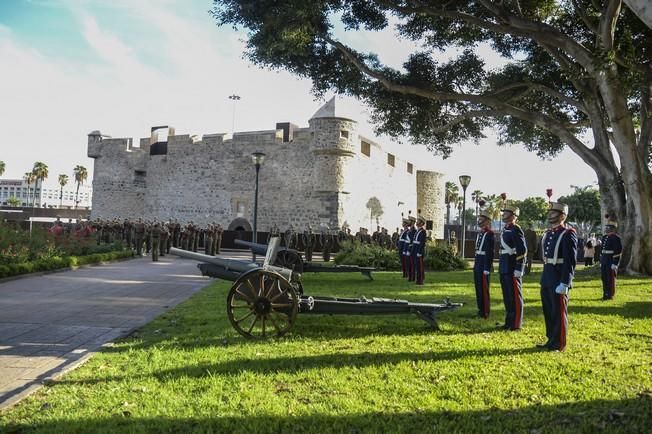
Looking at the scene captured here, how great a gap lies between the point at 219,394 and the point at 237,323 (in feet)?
5.90

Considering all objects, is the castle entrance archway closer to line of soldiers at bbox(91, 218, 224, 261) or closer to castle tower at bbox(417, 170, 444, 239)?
line of soldiers at bbox(91, 218, 224, 261)

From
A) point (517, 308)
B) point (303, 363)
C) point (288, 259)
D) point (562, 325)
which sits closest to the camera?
point (303, 363)

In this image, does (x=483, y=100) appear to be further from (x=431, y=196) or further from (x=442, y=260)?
(x=431, y=196)

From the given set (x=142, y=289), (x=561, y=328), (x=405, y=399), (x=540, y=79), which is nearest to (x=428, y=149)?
(x=540, y=79)

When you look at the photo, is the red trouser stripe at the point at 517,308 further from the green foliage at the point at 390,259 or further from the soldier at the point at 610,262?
the green foliage at the point at 390,259

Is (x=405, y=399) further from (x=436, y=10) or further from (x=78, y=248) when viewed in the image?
(x=78, y=248)

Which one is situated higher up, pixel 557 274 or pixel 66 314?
pixel 557 274

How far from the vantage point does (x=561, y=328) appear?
5.32 metres

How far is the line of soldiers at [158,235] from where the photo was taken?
2070 cm

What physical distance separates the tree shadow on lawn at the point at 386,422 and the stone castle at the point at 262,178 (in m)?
25.6

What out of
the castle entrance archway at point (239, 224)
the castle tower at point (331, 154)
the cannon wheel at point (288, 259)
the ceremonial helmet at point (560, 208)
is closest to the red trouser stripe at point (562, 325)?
the ceremonial helmet at point (560, 208)

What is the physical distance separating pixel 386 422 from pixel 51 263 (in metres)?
11.9

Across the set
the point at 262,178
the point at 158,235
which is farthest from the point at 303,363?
the point at 262,178

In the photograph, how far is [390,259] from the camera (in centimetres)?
1695
